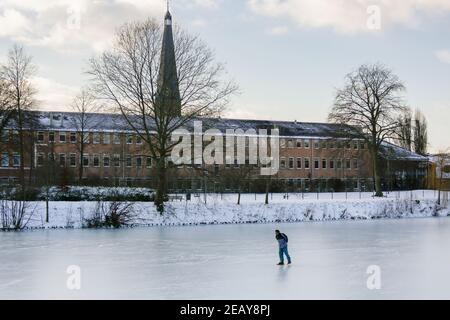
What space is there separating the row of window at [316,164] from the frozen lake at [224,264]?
50539mm

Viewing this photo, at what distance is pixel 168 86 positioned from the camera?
42.0 meters

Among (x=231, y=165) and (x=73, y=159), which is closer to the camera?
(x=231, y=165)

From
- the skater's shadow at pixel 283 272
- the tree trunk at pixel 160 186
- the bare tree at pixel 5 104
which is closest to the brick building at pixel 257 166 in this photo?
the bare tree at pixel 5 104

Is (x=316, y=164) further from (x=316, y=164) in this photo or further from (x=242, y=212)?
(x=242, y=212)

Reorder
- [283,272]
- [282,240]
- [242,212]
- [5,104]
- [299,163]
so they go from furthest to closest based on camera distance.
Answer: [299,163] < [5,104] < [242,212] < [282,240] < [283,272]

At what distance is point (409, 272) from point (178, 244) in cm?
1170

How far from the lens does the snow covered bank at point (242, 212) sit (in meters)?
38.1

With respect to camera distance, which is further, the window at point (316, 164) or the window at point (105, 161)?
the window at point (316, 164)

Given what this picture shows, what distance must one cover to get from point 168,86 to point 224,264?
79.5 ft

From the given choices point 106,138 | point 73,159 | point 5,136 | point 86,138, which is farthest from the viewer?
point 106,138

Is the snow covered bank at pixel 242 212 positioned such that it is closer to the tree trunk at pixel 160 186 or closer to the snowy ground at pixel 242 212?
the snowy ground at pixel 242 212

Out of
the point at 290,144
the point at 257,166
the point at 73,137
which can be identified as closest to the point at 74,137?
the point at 73,137

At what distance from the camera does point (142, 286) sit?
15836 mm
